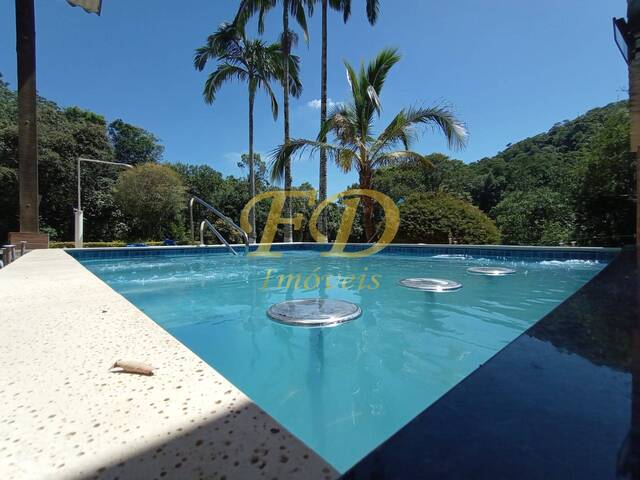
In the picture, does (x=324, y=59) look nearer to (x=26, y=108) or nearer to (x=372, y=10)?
(x=372, y=10)

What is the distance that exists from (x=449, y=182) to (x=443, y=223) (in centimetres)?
1975

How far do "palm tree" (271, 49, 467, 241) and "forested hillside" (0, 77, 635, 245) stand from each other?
3.45 feet

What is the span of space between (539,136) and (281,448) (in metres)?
33.9

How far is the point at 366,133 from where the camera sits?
10328 mm

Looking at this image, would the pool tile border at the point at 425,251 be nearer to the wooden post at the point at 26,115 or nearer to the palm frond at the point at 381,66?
the wooden post at the point at 26,115

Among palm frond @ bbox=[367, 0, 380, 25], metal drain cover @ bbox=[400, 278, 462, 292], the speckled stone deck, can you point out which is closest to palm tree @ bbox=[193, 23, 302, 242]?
palm frond @ bbox=[367, 0, 380, 25]

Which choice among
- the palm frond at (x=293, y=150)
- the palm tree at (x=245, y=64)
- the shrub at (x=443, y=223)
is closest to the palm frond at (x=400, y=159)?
the palm frond at (x=293, y=150)

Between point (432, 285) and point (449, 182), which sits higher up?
point (449, 182)

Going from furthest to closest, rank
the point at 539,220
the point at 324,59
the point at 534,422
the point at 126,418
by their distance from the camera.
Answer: the point at 324,59 < the point at 539,220 < the point at 126,418 < the point at 534,422

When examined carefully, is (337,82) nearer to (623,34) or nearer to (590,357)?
(623,34)

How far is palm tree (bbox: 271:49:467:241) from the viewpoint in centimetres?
976

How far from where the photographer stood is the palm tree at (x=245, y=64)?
1434cm

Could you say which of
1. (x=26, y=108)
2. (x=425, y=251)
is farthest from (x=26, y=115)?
(x=425, y=251)

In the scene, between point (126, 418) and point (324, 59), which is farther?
point (324, 59)
